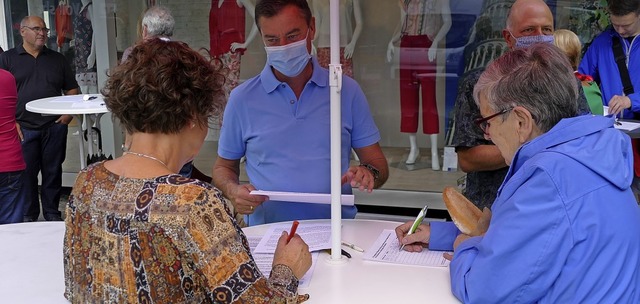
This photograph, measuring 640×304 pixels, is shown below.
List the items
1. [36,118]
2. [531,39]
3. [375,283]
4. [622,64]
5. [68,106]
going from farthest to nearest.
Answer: [36,118] < [68,106] < [622,64] < [531,39] < [375,283]

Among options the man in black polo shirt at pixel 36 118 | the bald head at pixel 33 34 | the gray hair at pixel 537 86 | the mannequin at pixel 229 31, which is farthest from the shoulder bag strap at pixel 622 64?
the bald head at pixel 33 34

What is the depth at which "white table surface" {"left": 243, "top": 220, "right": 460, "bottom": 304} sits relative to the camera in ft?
5.24

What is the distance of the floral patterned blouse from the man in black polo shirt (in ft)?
13.6

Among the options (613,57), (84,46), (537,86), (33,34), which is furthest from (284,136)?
(84,46)

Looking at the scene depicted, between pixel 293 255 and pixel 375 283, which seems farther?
pixel 375 283

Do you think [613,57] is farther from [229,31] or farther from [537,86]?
[229,31]

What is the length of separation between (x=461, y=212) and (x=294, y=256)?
0.50m

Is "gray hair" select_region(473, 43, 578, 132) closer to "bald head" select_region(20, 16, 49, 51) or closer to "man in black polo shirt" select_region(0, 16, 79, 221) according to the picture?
"man in black polo shirt" select_region(0, 16, 79, 221)

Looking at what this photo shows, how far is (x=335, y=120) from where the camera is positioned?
175 centimetres

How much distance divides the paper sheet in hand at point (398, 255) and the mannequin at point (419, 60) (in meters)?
4.42

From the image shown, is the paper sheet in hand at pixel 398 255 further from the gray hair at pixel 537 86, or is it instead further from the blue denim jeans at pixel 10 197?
the blue denim jeans at pixel 10 197

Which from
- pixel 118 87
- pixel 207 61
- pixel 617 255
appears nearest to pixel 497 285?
pixel 617 255

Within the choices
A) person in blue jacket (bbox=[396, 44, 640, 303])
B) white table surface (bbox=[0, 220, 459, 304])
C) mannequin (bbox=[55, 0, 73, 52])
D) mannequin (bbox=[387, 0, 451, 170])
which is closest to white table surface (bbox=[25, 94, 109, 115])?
mannequin (bbox=[55, 0, 73, 52])

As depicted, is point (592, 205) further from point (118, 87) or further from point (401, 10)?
point (401, 10)
